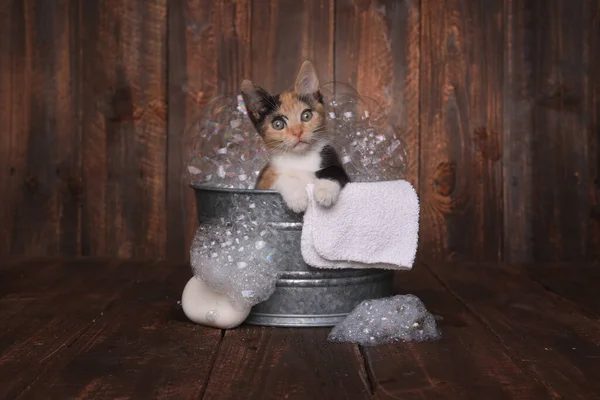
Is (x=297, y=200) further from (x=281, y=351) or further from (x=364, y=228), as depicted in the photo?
(x=281, y=351)

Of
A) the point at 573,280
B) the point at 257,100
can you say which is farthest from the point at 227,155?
the point at 573,280

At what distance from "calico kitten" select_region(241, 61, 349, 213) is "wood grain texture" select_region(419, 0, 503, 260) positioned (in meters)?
0.83

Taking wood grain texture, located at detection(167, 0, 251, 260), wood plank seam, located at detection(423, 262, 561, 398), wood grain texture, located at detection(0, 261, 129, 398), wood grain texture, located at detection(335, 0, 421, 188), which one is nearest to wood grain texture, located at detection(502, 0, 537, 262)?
wood grain texture, located at detection(335, 0, 421, 188)

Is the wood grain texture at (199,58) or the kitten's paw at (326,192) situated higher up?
the wood grain texture at (199,58)

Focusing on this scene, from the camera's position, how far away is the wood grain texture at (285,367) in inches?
43.8

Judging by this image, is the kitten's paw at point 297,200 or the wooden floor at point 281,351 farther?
the kitten's paw at point 297,200

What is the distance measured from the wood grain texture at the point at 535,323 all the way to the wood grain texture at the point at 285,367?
28cm

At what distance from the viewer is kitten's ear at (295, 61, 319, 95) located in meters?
A: 1.54

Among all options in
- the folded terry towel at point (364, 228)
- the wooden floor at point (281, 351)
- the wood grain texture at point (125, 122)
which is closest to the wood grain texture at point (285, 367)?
the wooden floor at point (281, 351)

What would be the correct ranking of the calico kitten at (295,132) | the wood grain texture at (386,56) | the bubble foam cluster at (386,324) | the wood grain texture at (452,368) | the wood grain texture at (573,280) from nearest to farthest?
1. the wood grain texture at (452,368)
2. the bubble foam cluster at (386,324)
3. the calico kitten at (295,132)
4. the wood grain texture at (573,280)
5. the wood grain texture at (386,56)

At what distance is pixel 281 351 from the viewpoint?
133 cm

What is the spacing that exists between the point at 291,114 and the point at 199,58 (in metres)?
0.87

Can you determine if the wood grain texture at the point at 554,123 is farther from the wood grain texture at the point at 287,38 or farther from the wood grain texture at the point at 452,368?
the wood grain texture at the point at 452,368

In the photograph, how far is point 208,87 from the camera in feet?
7.58
